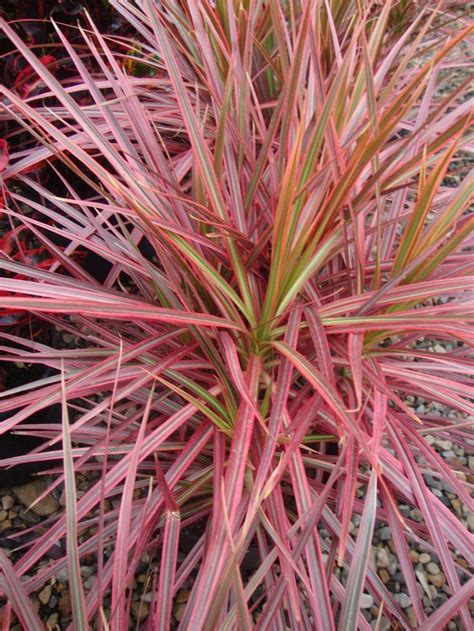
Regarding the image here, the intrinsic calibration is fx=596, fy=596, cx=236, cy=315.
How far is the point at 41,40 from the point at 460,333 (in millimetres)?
1345

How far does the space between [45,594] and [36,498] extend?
242 mm

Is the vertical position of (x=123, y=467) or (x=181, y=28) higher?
(x=181, y=28)

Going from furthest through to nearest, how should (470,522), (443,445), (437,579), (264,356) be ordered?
(443,445) < (470,522) < (437,579) < (264,356)

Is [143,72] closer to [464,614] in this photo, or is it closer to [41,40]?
[41,40]

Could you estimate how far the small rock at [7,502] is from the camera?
4.51ft

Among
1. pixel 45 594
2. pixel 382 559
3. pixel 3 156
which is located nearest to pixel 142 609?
pixel 45 594

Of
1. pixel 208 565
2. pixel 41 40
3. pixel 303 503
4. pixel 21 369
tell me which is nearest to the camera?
pixel 208 565

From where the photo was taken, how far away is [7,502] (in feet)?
4.53

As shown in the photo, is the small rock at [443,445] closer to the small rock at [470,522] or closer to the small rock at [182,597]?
the small rock at [470,522]

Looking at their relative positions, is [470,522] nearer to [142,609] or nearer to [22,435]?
[142,609]

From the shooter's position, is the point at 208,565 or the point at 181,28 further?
the point at 181,28

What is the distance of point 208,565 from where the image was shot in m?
0.71

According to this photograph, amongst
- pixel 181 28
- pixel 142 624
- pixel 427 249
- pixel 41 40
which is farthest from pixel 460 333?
pixel 41 40

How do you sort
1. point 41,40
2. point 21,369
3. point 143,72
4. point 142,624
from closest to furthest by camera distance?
point 142,624 → point 21,369 → point 41,40 → point 143,72
